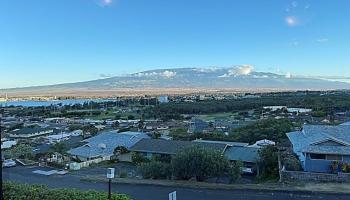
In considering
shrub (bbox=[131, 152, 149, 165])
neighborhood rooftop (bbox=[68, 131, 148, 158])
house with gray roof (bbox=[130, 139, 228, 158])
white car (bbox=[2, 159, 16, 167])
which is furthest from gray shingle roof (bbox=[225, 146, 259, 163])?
white car (bbox=[2, 159, 16, 167])

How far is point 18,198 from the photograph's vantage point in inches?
392

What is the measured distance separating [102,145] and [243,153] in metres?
12.8

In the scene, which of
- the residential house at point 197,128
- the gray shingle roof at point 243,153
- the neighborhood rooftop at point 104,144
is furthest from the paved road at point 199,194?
the residential house at point 197,128

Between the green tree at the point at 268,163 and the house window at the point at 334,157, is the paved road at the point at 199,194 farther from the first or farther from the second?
the green tree at the point at 268,163

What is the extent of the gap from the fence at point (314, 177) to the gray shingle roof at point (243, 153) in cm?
745

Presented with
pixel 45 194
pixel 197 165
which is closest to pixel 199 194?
pixel 197 165

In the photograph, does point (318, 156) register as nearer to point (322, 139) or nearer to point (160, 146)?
point (322, 139)

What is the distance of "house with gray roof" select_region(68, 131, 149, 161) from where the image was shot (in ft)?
112

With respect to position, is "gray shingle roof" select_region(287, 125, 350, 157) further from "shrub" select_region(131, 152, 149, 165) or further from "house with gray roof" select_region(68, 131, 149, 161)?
"house with gray roof" select_region(68, 131, 149, 161)

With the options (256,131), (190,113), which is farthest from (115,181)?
(190,113)

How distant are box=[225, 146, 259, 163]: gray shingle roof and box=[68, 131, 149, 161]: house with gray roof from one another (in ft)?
29.9

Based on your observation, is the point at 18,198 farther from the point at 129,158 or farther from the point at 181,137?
the point at 181,137

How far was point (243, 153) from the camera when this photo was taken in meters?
28.9

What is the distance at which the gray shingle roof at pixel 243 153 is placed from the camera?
27672 millimetres
